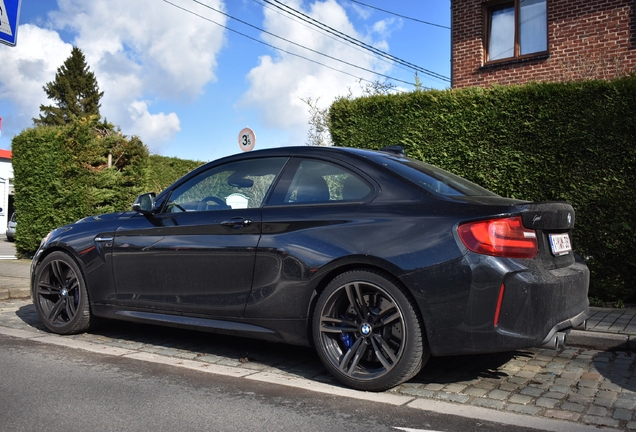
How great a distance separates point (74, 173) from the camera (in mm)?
12227

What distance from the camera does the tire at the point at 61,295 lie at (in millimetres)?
5344

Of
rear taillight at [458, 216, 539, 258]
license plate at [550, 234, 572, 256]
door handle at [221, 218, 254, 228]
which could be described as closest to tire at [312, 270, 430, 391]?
rear taillight at [458, 216, 539, 258]

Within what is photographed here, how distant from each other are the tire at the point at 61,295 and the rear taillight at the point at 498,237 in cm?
339

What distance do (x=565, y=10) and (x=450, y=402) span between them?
10827mm

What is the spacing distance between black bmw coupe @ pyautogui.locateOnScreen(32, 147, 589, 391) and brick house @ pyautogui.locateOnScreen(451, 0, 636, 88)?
813cm

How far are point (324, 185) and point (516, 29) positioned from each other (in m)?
10.3

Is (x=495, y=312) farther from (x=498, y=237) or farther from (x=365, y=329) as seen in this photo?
(x=365, y=329)

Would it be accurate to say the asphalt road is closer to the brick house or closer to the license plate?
the license plate

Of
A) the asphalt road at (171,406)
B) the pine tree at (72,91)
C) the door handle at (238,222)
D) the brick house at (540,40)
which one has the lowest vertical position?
the asphalt road at (171,406)

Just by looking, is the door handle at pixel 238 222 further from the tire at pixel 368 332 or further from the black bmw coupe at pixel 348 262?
the tire at pixel 368 332

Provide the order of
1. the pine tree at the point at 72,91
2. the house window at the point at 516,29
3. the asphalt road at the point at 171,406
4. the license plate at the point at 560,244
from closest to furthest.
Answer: the asphalt road at the point at 171,406, the license plate at the point at 560,244, the house window at the point at 516,29, the pine tree at the point at 72,91

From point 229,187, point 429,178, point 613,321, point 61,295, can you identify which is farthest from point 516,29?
point 61,295

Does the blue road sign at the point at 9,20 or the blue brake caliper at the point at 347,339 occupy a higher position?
the blue road sign at the point at 9,20

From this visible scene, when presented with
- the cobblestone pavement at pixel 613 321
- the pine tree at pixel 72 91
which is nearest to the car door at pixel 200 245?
the cobblestone pavement at pixel 613 321
